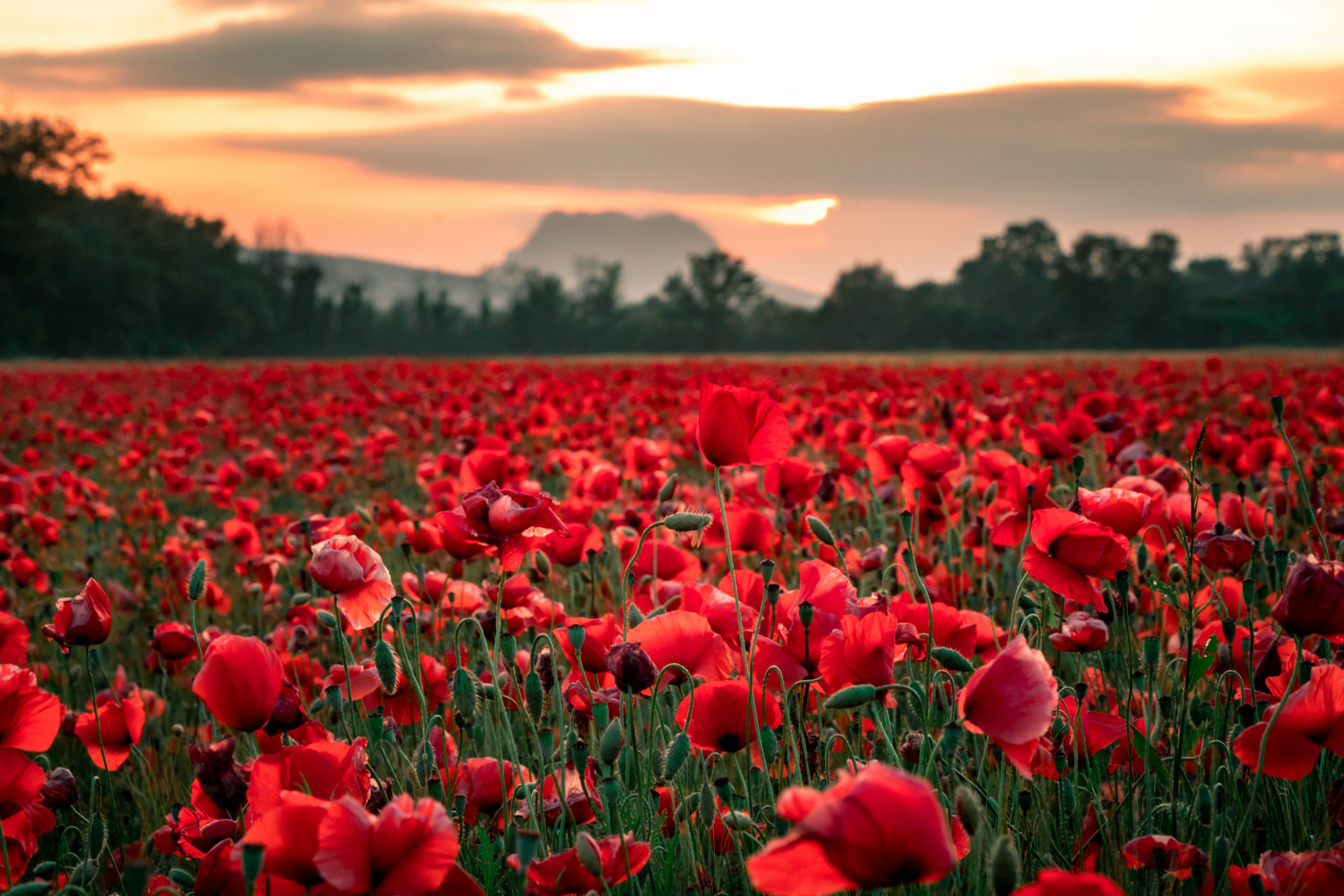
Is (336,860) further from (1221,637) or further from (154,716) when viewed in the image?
(154,716)

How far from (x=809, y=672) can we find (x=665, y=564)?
890 mm

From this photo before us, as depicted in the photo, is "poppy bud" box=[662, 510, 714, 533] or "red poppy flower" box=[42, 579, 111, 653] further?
"red poppy flower" box=[42, 579, 111, 653]

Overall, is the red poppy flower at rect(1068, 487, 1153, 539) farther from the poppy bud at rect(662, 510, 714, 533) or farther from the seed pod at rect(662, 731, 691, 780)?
the seed pod at rect(662, 731, 691, 780)

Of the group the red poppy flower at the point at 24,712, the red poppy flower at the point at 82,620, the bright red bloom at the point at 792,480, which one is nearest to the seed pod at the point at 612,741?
the red poppy flower at the point at 24,712

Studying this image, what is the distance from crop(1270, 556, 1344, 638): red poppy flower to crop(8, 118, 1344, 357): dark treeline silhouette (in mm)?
53678

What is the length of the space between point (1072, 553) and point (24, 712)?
1615mm

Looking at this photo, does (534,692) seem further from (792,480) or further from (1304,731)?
(792,480)

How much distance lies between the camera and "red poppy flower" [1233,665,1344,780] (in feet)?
4.35

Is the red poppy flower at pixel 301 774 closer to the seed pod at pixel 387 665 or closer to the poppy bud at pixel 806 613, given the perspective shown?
the seed pod at pixel 387 665

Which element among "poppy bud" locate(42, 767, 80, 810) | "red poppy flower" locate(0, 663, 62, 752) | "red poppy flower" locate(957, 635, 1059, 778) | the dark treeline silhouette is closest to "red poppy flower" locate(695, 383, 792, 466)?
"red poppy flower" locate(957, 635, 1059, 778)

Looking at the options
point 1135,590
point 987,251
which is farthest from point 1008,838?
point 987,251

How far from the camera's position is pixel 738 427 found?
5.02 feet

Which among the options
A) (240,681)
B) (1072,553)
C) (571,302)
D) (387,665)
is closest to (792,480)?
(1072,553)

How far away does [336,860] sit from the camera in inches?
38.4
